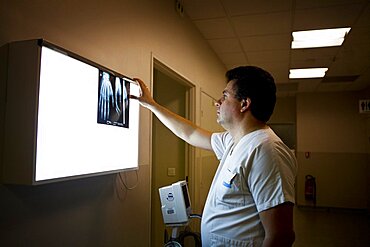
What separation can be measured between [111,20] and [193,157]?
1.98 m

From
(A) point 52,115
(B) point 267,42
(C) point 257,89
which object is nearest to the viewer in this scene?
(A) point 52,115

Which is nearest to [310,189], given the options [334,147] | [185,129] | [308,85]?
[334,147]

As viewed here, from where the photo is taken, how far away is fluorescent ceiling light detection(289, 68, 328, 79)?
5336 millimetres

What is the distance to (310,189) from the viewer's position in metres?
7.16

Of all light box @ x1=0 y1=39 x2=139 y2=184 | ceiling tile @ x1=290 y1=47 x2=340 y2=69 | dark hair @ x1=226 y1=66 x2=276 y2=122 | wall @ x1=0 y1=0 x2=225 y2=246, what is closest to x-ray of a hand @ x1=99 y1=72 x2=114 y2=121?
light box @ x1=0 y1=39 x2=139 y2=184

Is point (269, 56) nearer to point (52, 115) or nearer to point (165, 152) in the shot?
point (165, 152)

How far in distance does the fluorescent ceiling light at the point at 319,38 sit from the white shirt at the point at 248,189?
263 centimetres

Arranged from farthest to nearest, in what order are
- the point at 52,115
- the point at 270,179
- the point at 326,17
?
the point at 326,17, the point at 270,179, the point at 52,115

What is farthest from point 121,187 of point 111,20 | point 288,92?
point 288,92

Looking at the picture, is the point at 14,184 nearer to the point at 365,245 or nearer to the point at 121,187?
the point at 121,187

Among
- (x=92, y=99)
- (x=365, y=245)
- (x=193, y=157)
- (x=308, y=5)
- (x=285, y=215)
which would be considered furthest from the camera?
(x=365, y=245)

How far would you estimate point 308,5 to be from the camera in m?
2.81

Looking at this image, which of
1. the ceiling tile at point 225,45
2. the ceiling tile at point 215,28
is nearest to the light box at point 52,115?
the ceiling tile at point 215,28

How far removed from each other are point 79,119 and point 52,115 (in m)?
0.16
